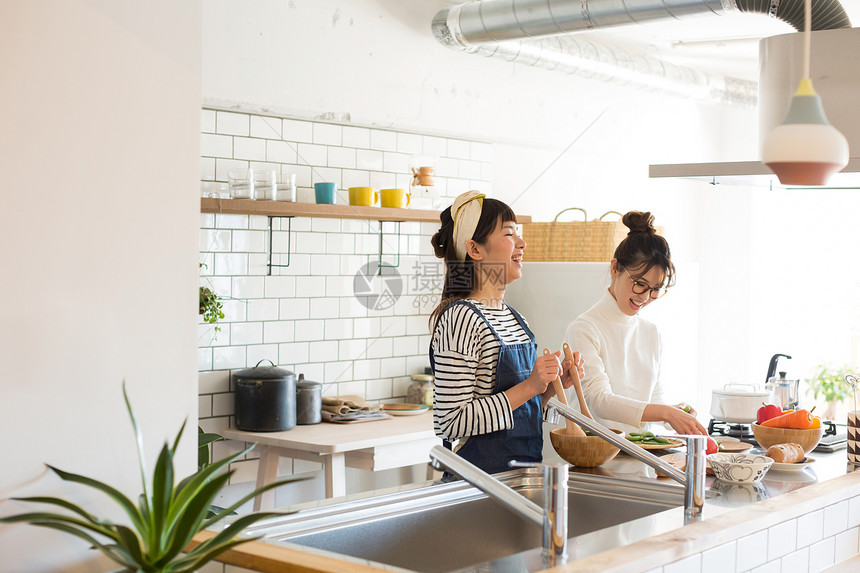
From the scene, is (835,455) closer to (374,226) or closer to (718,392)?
(718,392)

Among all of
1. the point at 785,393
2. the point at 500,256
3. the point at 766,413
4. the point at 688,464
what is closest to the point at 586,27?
the point at 785,393

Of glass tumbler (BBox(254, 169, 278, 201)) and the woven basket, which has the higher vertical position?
glass tumbler (BBox(254, 169, 278, 201))

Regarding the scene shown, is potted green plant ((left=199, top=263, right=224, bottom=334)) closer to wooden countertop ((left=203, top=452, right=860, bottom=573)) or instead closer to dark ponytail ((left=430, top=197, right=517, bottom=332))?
dark ponytail ((left=430, top=197, right=517, bottom=332))

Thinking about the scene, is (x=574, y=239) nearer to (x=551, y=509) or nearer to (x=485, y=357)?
(x=485, y=357)

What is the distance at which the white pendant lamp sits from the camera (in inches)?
62.1

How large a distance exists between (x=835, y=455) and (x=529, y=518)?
4.93ft

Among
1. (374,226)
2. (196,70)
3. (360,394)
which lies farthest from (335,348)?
(196,70)

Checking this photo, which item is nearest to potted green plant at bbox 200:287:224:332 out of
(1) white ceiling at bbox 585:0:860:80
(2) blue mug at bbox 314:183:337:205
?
(2) blue mug at bbox 314:183:337:205

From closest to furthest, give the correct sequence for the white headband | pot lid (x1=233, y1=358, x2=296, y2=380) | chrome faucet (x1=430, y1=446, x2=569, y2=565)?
chrome faucet (x1=430, y1=446, x2=569, y2=565), the white headband, pot lid (x1=233, y1=358, x2=296, y2=380)

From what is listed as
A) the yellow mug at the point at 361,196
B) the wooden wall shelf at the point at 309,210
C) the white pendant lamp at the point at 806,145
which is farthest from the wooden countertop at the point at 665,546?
the yellow mug at the point at 361,196

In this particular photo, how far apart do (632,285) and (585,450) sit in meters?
0.91

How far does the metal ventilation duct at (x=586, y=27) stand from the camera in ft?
11.1

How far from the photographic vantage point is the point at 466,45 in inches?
187

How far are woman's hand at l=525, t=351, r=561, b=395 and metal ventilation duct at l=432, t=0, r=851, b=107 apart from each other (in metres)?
1.47
